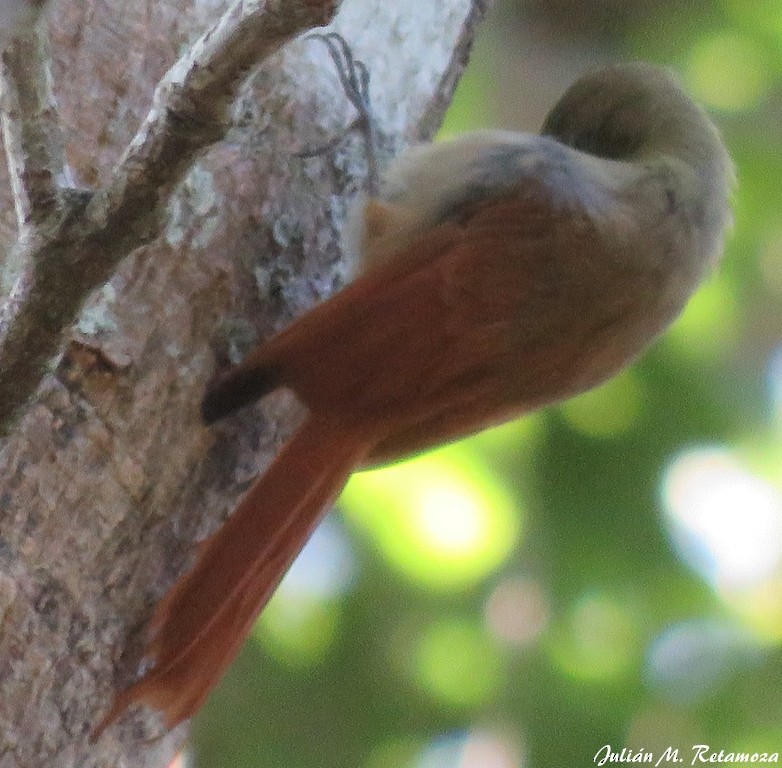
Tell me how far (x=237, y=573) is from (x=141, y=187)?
547mm

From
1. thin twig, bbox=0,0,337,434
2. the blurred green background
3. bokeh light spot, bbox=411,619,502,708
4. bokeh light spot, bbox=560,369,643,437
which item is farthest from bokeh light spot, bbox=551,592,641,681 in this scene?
thin twig, bbox=0,0,337,434

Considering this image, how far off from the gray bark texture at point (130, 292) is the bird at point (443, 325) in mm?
52

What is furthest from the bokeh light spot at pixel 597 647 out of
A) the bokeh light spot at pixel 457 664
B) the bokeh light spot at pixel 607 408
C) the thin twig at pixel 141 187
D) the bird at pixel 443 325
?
the thin twig at pixel 141 187

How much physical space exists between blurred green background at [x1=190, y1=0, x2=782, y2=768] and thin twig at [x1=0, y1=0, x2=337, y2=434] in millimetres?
1518

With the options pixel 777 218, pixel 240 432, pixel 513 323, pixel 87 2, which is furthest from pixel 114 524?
pixel 777 218

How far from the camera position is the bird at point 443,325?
1.59m

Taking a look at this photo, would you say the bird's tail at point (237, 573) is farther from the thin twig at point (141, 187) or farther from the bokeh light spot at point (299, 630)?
the bokeh light spot at point (299, 630)

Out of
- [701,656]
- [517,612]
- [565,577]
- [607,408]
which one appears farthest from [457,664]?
[607,408]

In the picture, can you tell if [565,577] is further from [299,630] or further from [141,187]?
[141,187]

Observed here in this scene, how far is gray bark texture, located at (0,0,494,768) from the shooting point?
127 centimetres

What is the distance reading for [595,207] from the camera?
1842mm

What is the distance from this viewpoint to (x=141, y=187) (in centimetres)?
127

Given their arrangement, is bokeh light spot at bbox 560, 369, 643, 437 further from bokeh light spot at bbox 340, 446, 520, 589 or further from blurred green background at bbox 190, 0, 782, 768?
bokeh light spot at bbox 340, 446, 520, 589

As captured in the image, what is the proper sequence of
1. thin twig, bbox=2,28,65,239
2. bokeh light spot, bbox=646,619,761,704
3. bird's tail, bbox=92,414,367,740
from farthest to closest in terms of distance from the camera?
bokeh light spot, bbox=646,619,761,704
bird's tail, bbox=92,414,367,740
thin twig, bbox=2,28,65,239
